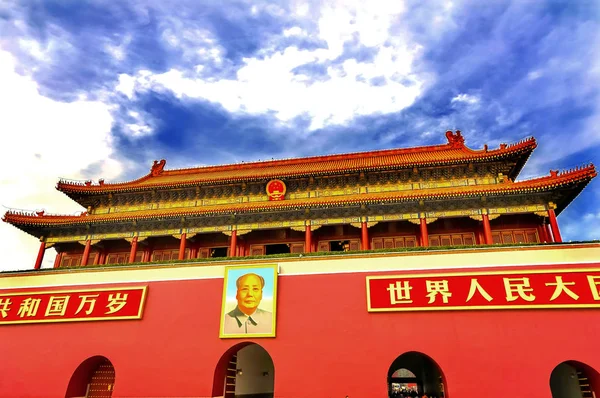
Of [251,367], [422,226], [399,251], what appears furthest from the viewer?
[422,226]

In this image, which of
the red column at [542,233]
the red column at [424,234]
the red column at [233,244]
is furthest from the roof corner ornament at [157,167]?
the red column at [542,233]

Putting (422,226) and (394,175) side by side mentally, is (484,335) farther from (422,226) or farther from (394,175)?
(394,175)

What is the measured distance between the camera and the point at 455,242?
15.5 m

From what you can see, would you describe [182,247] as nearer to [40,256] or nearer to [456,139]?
[40,256]

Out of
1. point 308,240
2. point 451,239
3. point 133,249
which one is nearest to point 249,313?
point 308,240

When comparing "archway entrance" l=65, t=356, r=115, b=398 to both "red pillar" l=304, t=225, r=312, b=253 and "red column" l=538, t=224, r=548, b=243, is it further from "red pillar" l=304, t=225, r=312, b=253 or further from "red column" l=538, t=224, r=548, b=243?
"red column" l=538, t=224, r=548, b=243

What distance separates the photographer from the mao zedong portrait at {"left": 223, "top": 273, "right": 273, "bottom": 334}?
37.2 feet

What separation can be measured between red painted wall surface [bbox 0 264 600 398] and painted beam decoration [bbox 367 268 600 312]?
214mm

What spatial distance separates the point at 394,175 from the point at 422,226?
273 cm

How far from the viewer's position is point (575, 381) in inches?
406

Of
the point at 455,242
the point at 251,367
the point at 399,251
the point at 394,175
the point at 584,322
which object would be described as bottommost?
the point at 251,367

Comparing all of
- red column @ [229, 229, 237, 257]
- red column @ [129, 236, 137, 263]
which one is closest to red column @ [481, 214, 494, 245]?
red column @ [229, 229, 237, 257]

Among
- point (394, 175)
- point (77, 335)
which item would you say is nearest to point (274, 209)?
point (394, 175)

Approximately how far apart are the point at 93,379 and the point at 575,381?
13.5 meters
